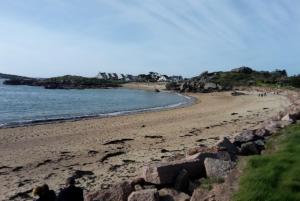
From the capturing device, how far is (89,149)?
19.4 meters

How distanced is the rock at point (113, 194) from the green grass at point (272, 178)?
94.4 inches

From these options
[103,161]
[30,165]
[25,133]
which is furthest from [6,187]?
[25,133]

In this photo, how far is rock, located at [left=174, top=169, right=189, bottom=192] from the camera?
9.69 m

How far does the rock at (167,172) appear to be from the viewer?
32.1 ft

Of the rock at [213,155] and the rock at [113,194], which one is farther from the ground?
the rock at [213,155]

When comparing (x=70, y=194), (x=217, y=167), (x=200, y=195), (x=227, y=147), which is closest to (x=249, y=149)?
(x=227, y=147)

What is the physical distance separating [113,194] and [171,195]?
1.18m

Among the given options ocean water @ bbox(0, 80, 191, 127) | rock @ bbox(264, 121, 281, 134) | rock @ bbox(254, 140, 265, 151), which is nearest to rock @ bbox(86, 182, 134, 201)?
rock @ bbox(254, 140, 265, 151)

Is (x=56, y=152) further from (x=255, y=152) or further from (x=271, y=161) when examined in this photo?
(x=271, y=161)

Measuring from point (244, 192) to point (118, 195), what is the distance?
269 cm

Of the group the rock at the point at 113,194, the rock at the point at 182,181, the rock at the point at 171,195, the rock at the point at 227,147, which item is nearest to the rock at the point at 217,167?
the rock at the point at 182,181

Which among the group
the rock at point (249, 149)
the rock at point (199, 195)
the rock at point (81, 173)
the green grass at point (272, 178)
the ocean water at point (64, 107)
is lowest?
the ocean water at point (64, 107)

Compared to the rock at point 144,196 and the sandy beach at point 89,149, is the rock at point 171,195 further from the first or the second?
the sandy beach at point 89,149

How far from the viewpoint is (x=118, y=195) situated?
29.8ft
